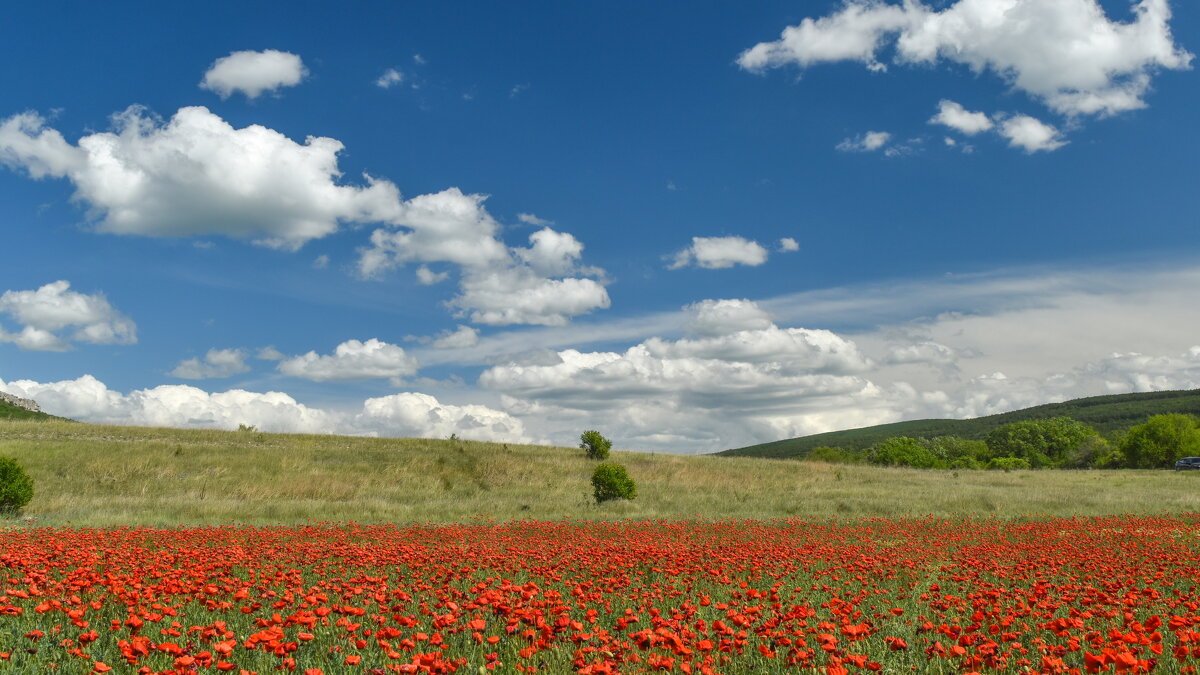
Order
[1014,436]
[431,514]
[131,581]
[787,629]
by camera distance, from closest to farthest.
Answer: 1. [787,629]
2. [131,581]
3. [431,514]
4. [1014,436]

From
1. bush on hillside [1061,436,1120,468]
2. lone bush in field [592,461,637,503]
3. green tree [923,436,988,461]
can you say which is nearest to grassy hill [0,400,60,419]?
lone bush in field [592,461,637,503]

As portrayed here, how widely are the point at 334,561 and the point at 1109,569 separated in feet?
33.9

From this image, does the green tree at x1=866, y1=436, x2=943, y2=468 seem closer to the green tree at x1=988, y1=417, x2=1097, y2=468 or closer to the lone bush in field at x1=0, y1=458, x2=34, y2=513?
the green tree at x1=988, y1=417, x2=1097, y2=468

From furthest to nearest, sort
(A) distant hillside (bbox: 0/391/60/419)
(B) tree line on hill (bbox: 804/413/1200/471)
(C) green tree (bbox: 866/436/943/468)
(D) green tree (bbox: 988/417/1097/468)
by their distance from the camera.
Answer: (D) green tree (bbox: 988/417/1097/468) → (C) green tree (bbox: 866/436/943/468) → (A) distant hillside (bbox: 0/391/60/419) → (B) tree line on hill (bbox: 804/413/1200/471)

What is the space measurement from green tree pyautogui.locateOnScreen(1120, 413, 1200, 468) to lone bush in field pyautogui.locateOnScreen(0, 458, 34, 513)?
106190 millimetres

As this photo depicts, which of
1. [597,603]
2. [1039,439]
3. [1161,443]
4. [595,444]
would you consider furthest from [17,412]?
[1039,439]

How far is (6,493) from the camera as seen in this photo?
2094cm

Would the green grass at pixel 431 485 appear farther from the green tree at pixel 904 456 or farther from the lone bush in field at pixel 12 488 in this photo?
the green tree at pixel 904 456

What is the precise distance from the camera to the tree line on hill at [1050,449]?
88750 mm

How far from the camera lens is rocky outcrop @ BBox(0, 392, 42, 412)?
344ft

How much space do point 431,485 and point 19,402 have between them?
104 meters

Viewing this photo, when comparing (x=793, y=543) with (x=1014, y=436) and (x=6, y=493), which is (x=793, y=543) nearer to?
(x=6, y=493)

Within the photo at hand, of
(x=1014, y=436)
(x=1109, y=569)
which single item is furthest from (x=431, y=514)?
(x=1014, y=436)

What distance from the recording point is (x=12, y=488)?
21078 millimetres
